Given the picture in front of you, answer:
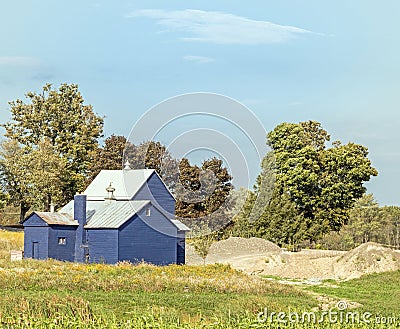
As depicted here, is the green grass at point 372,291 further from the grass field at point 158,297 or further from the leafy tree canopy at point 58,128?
the leafy tree canopy at point 58,128

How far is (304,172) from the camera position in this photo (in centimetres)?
5150

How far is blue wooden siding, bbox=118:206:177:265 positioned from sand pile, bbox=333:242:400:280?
807 cm

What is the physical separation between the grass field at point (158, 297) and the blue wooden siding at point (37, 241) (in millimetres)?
3309

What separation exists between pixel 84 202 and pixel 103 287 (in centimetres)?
1315

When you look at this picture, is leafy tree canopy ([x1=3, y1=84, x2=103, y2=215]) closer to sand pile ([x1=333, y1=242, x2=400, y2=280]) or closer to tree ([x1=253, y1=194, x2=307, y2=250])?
tree ([x1=253, y1=194, x2=307, y2=250])

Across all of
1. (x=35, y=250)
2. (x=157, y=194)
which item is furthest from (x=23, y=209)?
(x=35, y=250)

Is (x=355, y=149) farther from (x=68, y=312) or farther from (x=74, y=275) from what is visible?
(x=68, y=312)

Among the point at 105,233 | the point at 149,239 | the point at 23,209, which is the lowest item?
the point at 149,239

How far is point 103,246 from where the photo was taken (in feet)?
111

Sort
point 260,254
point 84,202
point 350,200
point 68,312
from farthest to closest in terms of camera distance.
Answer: point 350,200 < point 260,254 < point 84,202 < point 68,312

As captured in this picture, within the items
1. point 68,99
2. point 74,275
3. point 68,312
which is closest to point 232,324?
point 68,312

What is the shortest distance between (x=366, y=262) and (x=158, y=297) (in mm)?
13209

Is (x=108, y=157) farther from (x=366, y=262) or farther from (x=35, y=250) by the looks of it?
(x=366, y=262)

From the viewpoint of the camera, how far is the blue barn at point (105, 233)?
33844mm
